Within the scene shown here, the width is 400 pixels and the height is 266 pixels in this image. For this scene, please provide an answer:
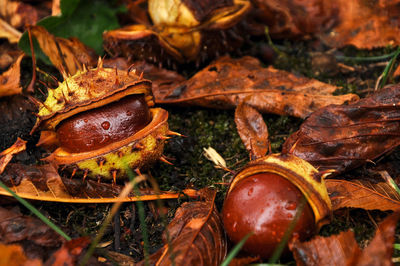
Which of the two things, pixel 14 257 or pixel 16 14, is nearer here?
pixel 14 257

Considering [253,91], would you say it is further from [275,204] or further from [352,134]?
[275,204]

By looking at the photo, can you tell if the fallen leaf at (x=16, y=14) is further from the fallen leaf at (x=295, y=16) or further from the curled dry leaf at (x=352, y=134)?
the curled dry leaf at (x=352, y=134)

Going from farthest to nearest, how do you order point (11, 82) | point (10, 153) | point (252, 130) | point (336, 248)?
point (11, 82)
point (252, 130)
point (10, 153)
point (336, 248)

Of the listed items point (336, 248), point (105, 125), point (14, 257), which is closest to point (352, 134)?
point (336, 248)

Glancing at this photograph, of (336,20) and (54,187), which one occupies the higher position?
(336,20)

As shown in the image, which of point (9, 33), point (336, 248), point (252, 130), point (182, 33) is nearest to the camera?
point (336, 248)

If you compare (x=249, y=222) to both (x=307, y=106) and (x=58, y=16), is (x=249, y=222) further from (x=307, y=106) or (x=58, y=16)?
(x=58, y=16)

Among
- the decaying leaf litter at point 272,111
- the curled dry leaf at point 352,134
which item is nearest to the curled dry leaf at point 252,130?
the decaying leaf litter at point 272,111
